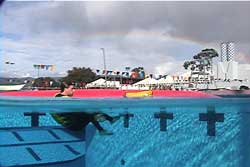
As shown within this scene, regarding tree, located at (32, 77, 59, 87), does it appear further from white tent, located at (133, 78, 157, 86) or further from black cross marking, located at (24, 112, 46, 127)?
white tent, located at (133, 78, 157, 86)

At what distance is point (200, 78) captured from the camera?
7.70 m

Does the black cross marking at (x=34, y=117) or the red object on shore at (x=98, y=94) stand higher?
the red object on shore at (x=98, y=94)

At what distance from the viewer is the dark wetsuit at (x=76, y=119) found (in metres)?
4.29

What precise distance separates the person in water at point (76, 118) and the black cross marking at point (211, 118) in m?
1.27

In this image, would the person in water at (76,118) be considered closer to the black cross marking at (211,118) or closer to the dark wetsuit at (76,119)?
the dark wetsuit at (76,119)

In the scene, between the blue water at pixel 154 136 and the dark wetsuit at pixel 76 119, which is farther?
the blue water at pixel 154 136

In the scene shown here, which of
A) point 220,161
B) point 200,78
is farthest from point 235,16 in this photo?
point 200,78

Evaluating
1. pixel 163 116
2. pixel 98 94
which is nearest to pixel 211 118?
pixel 163 116

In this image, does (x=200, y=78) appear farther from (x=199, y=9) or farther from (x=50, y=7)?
(x=50, y=7)

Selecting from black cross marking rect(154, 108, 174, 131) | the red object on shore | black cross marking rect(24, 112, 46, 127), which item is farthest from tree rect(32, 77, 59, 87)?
black cross marking rect(154, 108, 174, 131)

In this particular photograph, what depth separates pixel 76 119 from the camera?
4.62m

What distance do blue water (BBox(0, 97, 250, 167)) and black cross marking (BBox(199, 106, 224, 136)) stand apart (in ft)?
0.18

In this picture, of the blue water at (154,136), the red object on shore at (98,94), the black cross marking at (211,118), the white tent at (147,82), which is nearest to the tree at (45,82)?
the red object on shore at (98,94)

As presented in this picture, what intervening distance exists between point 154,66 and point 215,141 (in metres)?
1.35
